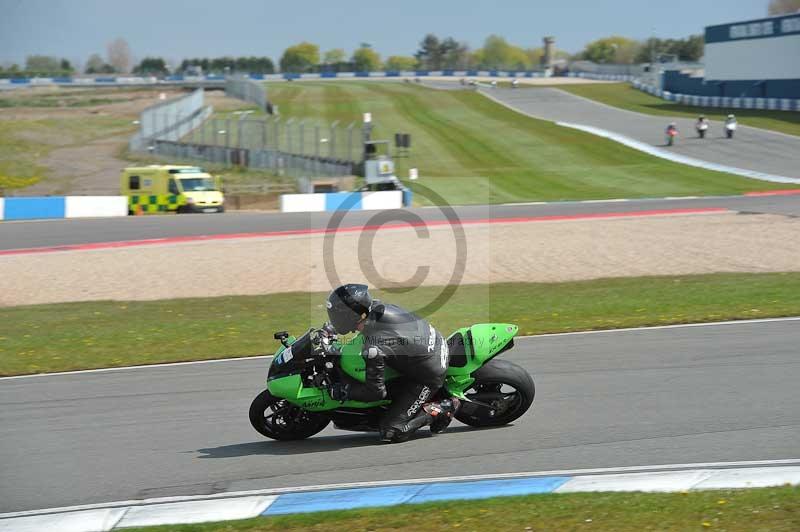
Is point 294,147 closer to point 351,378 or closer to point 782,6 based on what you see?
point 351,378

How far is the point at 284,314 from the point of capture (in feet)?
52.2

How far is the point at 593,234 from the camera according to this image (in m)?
24.4

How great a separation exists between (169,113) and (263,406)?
4932 cm

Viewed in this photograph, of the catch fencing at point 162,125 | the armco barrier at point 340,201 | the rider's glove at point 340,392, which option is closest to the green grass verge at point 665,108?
the armco barrier at point 340,201

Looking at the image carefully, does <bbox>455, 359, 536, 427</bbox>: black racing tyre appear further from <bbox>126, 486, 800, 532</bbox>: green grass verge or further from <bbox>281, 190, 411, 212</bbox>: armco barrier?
<bbox>281, 190, 411, 212</bbox>: armco barrier

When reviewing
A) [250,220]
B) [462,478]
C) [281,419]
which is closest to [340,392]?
[281,419]

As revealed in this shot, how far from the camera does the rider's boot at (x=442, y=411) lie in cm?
821

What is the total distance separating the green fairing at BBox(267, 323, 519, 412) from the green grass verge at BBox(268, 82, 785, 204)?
101 ft

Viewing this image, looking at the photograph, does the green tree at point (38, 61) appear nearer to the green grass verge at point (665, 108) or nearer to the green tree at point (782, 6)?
the green grass verge at point (665, 108)

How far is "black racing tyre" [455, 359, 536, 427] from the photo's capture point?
8469 mm

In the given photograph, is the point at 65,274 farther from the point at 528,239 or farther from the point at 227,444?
the point at 227,444

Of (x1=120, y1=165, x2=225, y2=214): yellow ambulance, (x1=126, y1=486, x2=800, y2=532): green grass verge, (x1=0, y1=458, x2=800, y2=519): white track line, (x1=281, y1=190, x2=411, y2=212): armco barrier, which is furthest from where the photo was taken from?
(x1=281, y1=190, x2=411, y2=212): armco barrier

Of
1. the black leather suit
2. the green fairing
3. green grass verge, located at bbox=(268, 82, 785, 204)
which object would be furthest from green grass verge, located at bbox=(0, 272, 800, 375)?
green grass verge, located at bbox=(268, 82, 785, 204)

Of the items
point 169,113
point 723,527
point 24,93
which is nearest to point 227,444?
point 723,527
